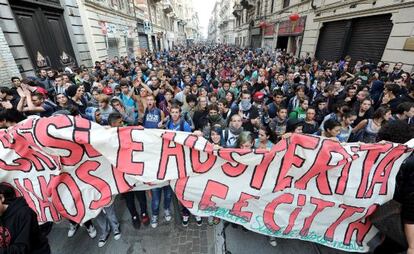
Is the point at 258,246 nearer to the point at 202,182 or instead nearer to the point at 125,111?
the point at 202,182

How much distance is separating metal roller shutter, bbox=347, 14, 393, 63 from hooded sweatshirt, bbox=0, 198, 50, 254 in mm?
13219

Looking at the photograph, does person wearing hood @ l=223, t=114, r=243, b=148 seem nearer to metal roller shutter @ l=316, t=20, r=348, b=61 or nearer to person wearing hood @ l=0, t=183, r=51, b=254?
person wearing hood @ l=0, t=183, r=51, b=254

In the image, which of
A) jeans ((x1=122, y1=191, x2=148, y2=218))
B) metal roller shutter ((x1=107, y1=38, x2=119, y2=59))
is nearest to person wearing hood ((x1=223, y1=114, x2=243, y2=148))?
jeans ((x1=122, y1=191, x2=148, y2=218))

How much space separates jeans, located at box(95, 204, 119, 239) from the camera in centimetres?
305

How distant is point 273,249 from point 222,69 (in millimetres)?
10175

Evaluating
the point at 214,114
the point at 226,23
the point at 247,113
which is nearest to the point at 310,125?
the point at 247,113

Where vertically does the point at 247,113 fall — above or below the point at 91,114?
below

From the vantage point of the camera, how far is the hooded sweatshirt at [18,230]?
65.9 inches

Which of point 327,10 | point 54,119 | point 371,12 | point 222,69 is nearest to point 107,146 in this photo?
point 54,119

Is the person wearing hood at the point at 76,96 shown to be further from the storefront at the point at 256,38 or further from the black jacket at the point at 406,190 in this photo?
the storefront at the point at 256,38

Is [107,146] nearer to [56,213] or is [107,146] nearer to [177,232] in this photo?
[56,213]

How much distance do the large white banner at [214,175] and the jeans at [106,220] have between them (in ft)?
1.39

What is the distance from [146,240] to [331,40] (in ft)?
52.2

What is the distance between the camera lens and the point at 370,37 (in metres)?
10.6
